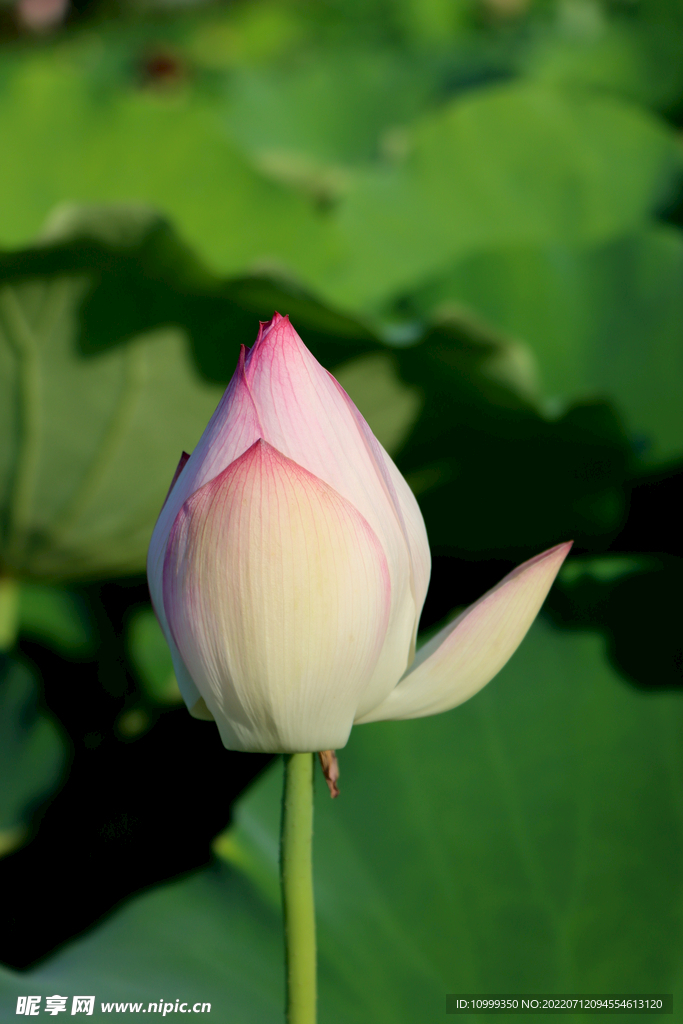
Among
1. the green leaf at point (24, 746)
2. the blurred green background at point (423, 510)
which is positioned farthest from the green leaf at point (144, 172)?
the green leaf at point (24, 746)

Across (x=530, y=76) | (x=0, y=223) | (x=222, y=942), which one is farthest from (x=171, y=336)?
(x=530, y=76)

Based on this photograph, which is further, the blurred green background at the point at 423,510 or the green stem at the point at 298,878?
the blurred green background at the point at 423,510

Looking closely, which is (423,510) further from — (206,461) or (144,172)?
(144,172)

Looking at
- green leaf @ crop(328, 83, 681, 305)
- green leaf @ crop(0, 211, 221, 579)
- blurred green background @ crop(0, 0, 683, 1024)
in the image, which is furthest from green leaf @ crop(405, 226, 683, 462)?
green leaf @ crop(0, 211, 221, 579)

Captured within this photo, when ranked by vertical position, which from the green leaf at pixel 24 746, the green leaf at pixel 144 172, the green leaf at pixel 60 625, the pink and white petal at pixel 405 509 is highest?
the pink and white petal at pixel 405 509

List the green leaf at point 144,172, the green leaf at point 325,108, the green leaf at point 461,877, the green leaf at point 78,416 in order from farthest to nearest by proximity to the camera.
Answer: the green leaf at point 325,108
the green leaf at point 144,172
the green leaf at point 78,416
the green leaf at point 461,877

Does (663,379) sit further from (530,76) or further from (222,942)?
(530,76)

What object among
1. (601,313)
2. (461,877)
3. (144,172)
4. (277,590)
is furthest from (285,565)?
(144,172)

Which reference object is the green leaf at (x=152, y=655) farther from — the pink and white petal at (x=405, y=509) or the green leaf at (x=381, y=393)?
the pink and white petal at (x=405, y=509)

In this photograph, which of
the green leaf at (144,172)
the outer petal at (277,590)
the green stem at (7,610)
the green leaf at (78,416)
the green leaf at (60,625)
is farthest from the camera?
the green leaf at (144,172)
